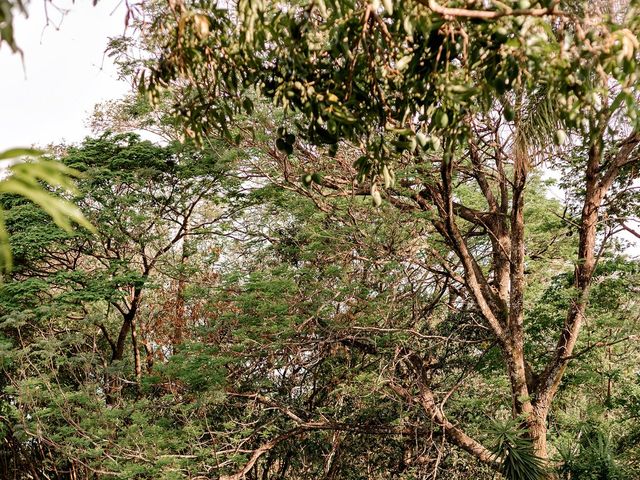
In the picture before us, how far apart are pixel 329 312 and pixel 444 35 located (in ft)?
22.0

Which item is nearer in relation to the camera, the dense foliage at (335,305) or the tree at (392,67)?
the tree at (392,67)

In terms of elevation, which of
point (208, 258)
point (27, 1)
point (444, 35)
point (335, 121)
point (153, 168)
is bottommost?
point (27, 1)

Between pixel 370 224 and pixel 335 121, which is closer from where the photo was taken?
pixel 335 121

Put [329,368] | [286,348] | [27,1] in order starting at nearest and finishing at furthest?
[27,1]
[286,348]
[329,368]

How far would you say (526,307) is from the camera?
35.7ft

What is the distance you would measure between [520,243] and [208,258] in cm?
542

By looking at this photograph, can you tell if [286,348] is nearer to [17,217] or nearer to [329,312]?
[329,312]

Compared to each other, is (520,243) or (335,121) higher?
(520,243)

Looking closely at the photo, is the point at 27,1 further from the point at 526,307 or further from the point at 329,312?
the point at 526,307

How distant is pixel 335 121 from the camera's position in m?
2.68

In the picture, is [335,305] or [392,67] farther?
[335,305]

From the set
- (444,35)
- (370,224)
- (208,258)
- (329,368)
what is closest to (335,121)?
(444,35)

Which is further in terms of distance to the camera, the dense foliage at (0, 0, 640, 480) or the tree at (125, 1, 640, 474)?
the dense foliage at (0, 0, 640, 480)

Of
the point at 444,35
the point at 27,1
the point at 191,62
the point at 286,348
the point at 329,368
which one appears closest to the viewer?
the point at 27,1
